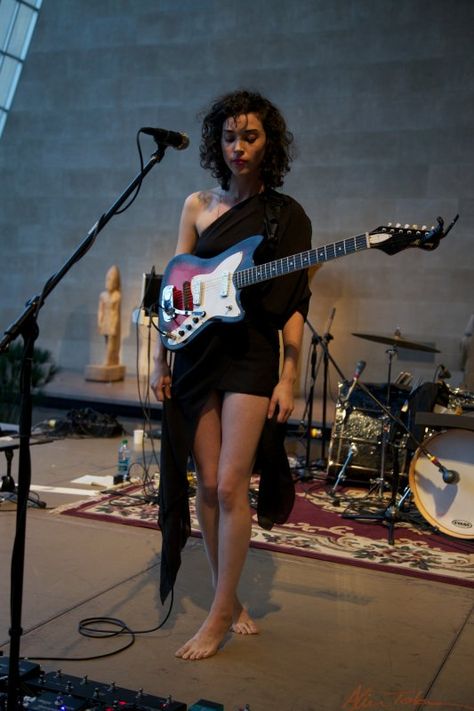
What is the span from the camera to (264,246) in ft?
Answer: 8.89

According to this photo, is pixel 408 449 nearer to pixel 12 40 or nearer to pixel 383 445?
pixel 383 445

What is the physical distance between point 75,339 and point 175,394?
10.4m

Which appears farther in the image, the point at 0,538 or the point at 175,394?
the point at 0,538

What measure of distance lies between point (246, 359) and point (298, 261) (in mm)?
410

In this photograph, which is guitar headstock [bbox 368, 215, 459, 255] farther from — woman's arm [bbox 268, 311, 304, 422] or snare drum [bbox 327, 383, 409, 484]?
snare drum [bbox 327, 383, 409, 484]

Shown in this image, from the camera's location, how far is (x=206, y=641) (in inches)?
110

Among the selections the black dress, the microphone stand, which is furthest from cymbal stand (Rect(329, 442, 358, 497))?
the microphone stand

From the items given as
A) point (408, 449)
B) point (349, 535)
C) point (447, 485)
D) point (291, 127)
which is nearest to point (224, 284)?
point (349, 535)

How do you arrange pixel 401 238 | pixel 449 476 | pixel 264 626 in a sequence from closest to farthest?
pixel 401 238 → pixel 264 626 → pixel 449 476

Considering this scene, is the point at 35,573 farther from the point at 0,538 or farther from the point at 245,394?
the point at 245,394

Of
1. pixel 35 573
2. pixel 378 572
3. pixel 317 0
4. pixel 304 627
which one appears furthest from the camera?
pixel 317 0

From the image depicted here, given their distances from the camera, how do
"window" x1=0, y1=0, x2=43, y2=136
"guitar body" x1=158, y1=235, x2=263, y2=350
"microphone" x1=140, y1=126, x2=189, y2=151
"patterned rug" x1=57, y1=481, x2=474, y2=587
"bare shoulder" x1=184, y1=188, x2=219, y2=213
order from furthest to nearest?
"window" x1=0, y1=0, x2=43, y2=136, "patterned rug" x1=57, y1=481, x2=474, y2=587, "bare shoulder" x1=184, y1=188, x2=219, y2=213, "guitar body" x1=158, y1=235, x2=263, y2=350, "microphone" x1=140, y1=126, x2=189, y2=151

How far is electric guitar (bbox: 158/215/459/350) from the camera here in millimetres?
2436

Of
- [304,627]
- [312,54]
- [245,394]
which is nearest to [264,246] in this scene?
[245,394]
